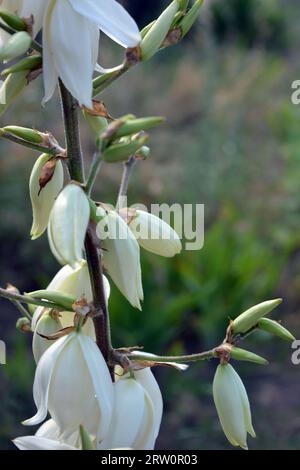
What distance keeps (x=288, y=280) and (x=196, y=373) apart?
76cm

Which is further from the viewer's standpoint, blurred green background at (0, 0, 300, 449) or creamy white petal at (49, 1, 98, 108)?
blurred green background at (0, 0, 300, 449)

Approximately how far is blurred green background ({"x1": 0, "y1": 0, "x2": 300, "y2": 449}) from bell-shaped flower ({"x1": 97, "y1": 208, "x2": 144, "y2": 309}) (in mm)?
1614

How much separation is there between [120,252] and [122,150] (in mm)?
126

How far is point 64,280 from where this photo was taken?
0.81 m

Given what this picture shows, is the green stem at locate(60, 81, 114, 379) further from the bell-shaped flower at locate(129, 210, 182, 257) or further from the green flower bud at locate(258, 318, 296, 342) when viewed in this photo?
the green flower bud at locate(258, 318, 296, 342)

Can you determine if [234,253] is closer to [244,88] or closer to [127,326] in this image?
[127,326]

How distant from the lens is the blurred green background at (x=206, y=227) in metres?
2.46

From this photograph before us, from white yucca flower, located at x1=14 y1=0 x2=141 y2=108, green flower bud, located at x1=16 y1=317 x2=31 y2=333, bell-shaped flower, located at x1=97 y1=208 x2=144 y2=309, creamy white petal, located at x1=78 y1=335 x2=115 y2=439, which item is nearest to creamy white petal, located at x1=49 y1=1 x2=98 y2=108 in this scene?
white yucca flower, located at x1=14 y1=0 x2=141 y2=108

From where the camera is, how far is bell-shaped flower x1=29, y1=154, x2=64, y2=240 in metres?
0.80

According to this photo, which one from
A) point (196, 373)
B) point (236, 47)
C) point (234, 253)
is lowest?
point (236, 47)

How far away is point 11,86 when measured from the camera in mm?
715

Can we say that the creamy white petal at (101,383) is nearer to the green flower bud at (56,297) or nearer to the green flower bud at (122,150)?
the green flower bud at (56,297)

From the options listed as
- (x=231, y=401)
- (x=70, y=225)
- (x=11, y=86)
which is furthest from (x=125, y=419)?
(x=11, y=86)

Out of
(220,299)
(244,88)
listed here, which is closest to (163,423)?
(220,299)
